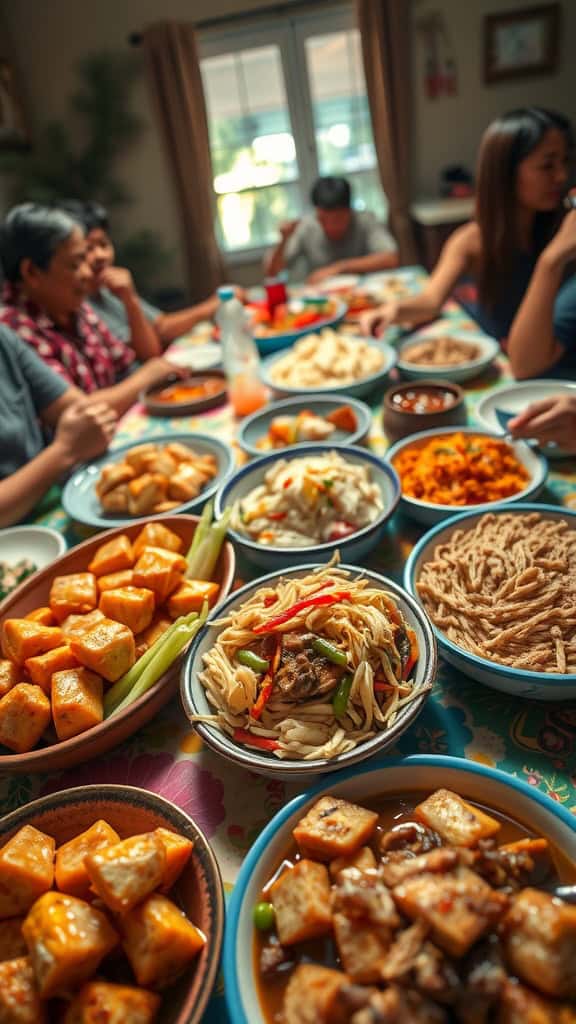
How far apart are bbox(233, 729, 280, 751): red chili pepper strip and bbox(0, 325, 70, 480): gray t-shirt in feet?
6.11

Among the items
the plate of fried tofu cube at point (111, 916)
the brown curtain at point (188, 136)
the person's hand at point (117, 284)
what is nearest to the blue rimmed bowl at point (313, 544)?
the plate of fried tofu cube at point (111, 916)

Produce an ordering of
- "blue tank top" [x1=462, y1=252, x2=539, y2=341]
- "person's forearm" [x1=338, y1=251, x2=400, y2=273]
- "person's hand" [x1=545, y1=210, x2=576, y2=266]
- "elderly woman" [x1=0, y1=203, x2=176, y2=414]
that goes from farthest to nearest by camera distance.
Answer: "person's forearm" [x1=338, y1=251, x2=400, y2=273]
"blue tank top" [x1=462, y1=252, x2=539, y2=341]
"elderly woman" [x1=0, y1=203, x2=176, y2=414]
"person's hand" [x1=545, y1=210, x2=576, y2=266]

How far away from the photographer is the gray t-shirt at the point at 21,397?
100 inches

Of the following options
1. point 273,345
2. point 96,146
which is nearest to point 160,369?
point 273,345

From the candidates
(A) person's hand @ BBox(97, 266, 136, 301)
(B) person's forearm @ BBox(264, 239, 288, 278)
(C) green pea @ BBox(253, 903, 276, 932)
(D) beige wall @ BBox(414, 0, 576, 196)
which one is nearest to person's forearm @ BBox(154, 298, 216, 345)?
(A) person's hand @ BBox(97, 266, 136, 301)

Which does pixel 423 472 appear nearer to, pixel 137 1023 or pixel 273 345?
pixel 137 1023

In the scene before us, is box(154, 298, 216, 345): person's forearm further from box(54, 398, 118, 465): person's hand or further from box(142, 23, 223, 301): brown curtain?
box(142, 23, 223, 301): brown curtain

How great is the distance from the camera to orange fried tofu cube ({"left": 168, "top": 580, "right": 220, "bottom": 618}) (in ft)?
4.82

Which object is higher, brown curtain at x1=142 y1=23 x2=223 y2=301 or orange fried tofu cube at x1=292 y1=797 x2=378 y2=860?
brown curtain at x1=142 y1=23 x2=223 y2=301

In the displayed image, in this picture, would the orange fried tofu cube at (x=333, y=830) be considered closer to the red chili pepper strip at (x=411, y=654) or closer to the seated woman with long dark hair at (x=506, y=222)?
the red chili pepper strip at (x=411, y=654)

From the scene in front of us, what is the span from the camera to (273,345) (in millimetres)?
3312

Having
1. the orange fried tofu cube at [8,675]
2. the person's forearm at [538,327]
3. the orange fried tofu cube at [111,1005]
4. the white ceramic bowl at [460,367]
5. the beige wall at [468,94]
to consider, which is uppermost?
the beige wall at [468,94]

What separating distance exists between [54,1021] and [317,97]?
360 inches

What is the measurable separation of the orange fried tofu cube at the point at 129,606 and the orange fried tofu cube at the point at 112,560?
17cm
